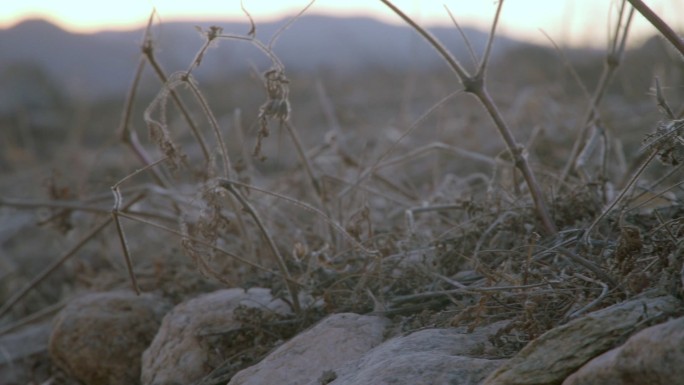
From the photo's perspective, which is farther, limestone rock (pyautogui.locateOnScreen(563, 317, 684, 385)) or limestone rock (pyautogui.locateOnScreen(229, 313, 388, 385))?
limestone rock (pyautogui.locateOnScreen(229, 313, 388, 385))

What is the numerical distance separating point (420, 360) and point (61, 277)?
8.98 feet

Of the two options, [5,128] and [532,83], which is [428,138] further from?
[5,128]

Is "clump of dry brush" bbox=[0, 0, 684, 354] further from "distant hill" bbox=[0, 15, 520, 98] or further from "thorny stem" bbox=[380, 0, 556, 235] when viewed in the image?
"distant hill" bbox=[0, 15, 520, 98]

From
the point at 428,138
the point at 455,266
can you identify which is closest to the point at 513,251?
the point at 455,266

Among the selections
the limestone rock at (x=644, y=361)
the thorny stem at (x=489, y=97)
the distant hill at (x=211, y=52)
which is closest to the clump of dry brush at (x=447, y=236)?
the thorny stem at (x=489, y=97)

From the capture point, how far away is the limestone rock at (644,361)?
48.2 inches

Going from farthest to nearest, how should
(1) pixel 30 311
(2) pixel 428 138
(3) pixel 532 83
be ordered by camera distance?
(3) pixel 532 83, (2) pixel 428 138, (1) pixel 30 311

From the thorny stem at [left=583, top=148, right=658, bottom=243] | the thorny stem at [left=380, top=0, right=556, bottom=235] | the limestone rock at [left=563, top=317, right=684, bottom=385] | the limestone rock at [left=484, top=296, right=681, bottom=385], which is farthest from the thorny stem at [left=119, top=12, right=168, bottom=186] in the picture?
the limestone rock at [left=563, top=317, right=684, bottom=385]

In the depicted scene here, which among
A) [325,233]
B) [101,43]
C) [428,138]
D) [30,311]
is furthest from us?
[101,43]

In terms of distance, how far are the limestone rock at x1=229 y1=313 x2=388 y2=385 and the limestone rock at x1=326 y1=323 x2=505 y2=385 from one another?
7 cm

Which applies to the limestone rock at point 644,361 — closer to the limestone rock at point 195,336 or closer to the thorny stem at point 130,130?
the limestone rock at point 195,336

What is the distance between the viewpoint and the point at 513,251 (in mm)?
1821

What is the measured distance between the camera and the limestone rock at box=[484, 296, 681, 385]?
140 cm

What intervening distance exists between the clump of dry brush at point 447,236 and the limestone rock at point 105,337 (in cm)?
28
